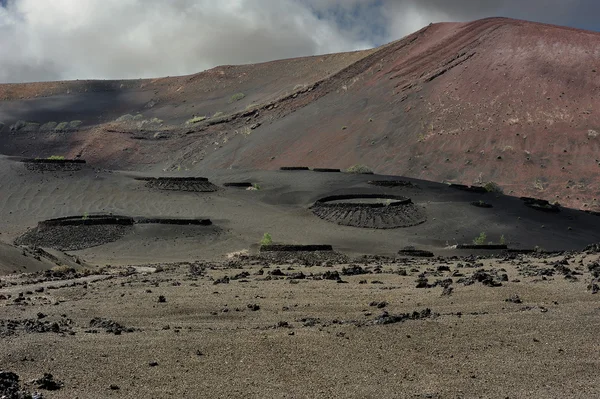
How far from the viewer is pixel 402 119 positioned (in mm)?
74250

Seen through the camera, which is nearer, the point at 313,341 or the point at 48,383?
the point at 48,383

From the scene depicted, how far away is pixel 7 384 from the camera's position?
24.9 feet

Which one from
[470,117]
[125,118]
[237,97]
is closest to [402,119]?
[470,117]

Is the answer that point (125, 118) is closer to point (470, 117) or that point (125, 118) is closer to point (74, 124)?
point (74, 124)

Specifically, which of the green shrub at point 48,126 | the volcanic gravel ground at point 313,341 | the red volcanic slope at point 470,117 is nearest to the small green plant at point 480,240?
the volcanic gravel ground at point 313,341

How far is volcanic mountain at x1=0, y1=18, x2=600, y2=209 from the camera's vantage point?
63.1 m

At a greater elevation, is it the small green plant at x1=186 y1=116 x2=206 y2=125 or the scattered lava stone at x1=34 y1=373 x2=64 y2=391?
the small green plant at x1=186 y1=116 x2=206 y2=125

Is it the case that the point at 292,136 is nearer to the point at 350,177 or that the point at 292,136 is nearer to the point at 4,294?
the point at 350,177

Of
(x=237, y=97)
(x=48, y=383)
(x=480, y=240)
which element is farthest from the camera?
(x=237, y=97)

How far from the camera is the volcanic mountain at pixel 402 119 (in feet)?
207

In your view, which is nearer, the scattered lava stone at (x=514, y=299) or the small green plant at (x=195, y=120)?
the scattered lava stone at (x=514, y=299)

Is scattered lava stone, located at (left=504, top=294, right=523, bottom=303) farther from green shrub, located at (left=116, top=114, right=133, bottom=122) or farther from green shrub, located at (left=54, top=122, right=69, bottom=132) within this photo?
green shrub, located at (left=116, top=114, right=133, bottom=122)

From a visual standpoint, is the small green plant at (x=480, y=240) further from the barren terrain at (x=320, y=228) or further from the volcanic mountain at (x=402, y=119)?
the volcanic mountain at (x=402, y=119)

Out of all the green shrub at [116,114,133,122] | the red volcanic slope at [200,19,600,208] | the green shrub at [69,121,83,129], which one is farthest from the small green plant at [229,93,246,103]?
the green shrub at [69,121,83,129]
